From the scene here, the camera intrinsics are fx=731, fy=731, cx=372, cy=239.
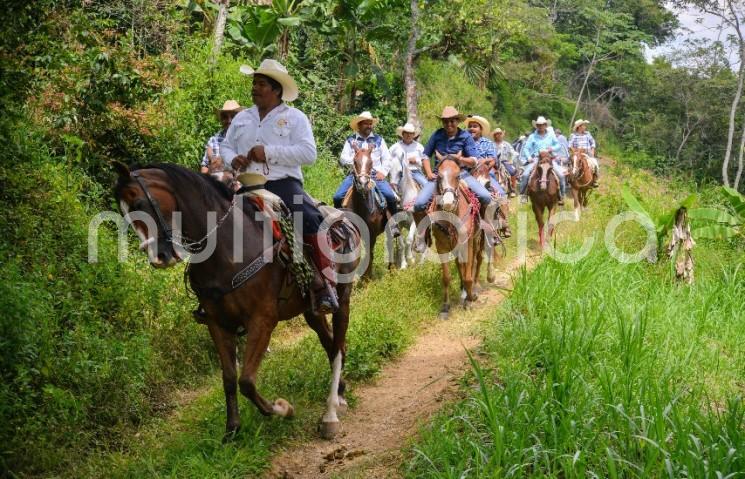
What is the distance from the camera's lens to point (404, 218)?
13.3 metres

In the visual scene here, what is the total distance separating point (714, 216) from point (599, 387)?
22.5 ft

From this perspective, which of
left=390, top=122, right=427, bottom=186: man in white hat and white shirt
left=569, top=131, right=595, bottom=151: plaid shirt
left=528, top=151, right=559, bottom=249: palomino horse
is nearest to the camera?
left=390, top=122, right=427, bottom=186: man in white hat and white shirt

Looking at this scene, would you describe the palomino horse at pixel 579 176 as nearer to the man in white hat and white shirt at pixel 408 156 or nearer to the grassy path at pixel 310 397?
the man in white hat and white shirt at pixel 408 156

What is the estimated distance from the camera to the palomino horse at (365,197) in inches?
447

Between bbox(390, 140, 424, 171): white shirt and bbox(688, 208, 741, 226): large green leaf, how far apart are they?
5020 mm

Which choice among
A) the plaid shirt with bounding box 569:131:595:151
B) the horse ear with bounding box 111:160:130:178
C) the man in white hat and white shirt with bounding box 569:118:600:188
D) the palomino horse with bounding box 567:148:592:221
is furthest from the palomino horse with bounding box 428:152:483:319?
the plaid shirt with bounding box 569:131:595:151

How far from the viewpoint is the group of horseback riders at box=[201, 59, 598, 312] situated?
6.33 meters

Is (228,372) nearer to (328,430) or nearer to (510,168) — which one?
(328,430)

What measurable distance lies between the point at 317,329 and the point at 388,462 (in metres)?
1.75

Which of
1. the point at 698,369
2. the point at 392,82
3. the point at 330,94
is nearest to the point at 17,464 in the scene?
the point at 698,369

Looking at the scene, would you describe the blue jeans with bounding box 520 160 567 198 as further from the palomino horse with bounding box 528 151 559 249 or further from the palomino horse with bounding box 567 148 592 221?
the palomino horse with bounding box 567 148 592 221

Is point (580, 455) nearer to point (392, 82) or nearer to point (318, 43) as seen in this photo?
point (318, 43)

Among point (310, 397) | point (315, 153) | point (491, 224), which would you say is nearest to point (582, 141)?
point (491, 224)

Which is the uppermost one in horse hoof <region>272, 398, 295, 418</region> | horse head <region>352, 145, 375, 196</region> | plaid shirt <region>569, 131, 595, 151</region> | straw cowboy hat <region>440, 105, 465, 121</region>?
straw cowboy hat <region>440, 105, 465, 121</region>
